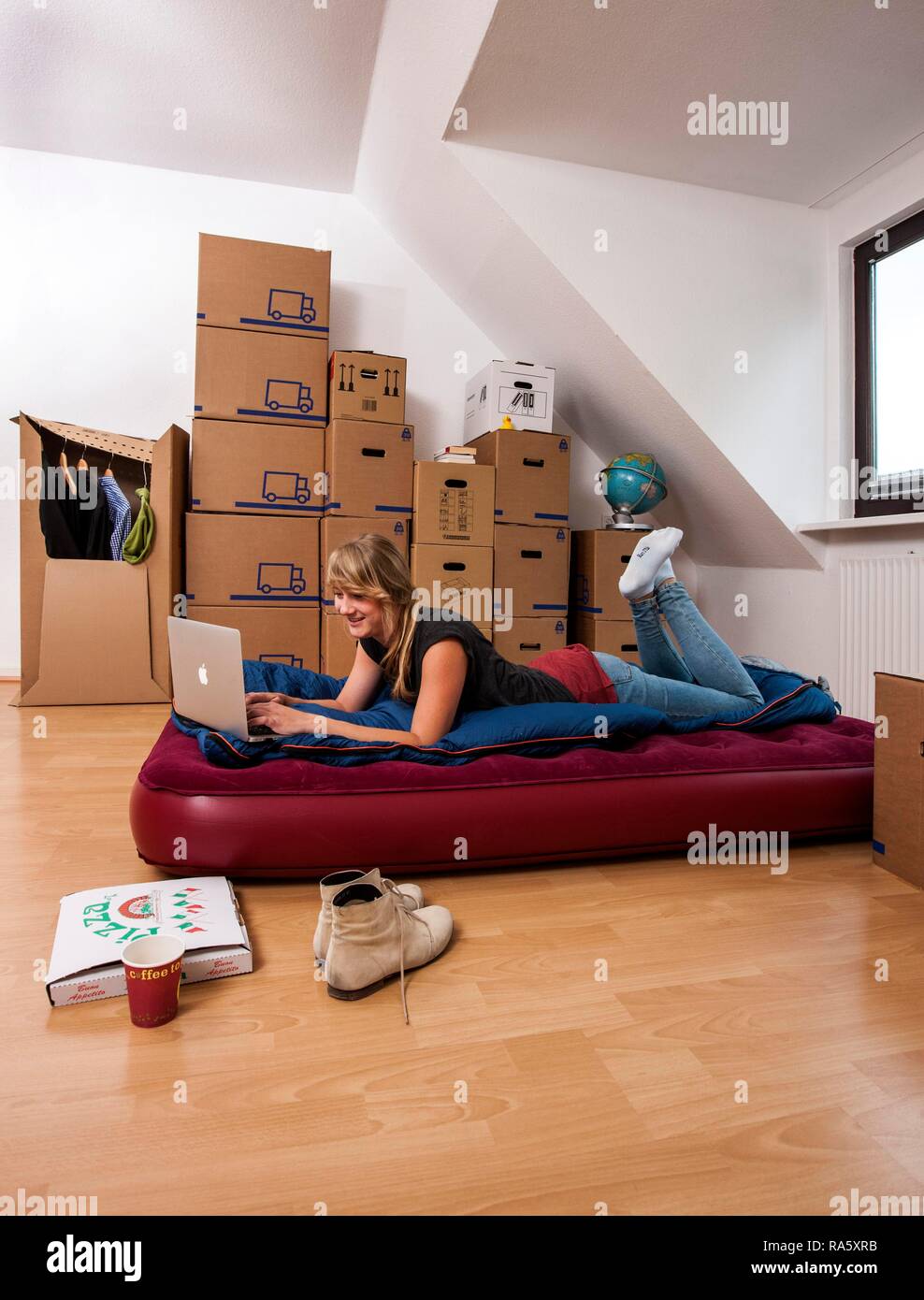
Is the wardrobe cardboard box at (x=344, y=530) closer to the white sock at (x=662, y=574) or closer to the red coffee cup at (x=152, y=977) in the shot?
the white sock at (x=662, y=574)

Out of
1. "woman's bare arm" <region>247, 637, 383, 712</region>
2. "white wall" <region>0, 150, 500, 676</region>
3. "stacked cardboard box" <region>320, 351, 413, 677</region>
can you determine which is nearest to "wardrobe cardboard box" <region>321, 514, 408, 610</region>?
"stacked cardboard box" <region>320, 351, 413, 677</region>

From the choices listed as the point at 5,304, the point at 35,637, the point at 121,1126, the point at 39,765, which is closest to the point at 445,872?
the point at 121,1126

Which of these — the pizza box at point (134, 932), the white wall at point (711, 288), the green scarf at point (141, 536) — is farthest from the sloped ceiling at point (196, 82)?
the pizza box at point (134, 932)

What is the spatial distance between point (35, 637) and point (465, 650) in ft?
8.01

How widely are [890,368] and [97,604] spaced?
3.43 meters

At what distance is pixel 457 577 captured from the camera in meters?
3.67

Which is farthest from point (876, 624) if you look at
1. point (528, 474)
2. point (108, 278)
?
point (108, 278)

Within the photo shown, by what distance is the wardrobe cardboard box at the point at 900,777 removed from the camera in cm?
158

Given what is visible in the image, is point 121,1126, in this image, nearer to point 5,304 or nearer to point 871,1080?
point 871,1080

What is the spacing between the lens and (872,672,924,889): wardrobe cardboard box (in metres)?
1.58

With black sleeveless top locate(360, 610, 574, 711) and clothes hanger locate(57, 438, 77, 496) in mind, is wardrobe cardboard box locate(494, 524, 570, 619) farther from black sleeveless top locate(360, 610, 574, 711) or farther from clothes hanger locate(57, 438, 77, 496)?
clothes hanger locate(57, 438, 77, 496)

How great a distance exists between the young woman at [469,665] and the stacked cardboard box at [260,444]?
5.22 feet

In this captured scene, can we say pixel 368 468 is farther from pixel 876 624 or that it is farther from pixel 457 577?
pixel 876 624

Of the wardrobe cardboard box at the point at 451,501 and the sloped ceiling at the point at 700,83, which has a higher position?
the sloped ceiling at the point at 700,83
